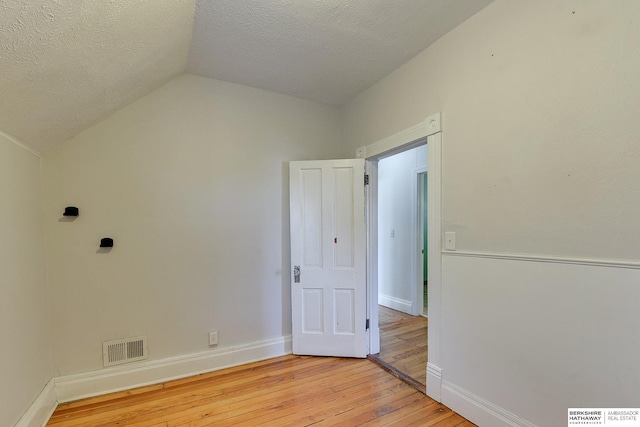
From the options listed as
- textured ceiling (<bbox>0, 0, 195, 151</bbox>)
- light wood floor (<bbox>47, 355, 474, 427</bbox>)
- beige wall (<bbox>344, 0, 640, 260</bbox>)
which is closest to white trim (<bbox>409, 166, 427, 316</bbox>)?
light wood floor (<bbox>47, 355, 474, 427</bbox>)

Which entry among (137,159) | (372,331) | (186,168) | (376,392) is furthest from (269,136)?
(376,392)

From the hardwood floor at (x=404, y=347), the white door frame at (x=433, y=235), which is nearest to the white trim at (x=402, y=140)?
the white door frame at (x=433, y=235)

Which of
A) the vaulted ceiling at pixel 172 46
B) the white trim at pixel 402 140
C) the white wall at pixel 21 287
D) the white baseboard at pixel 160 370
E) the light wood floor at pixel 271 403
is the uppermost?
the vaulted ceiling at pixel 172 46

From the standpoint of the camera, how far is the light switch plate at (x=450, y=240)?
194 centimetres

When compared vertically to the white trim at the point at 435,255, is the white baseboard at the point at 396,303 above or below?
below

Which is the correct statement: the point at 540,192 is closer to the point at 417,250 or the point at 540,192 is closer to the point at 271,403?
the point at 271,403

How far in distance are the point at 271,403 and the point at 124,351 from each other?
4.20ft

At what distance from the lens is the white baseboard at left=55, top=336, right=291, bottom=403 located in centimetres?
208

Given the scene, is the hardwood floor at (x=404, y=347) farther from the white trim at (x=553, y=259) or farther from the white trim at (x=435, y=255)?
the white trim at (x=553, y=259)

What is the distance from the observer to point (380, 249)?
4547 millimetres

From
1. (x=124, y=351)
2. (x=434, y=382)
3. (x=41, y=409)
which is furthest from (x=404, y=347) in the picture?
(x=41, y=409)

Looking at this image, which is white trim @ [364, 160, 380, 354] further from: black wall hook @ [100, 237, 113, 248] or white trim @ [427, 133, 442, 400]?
black wall hook @ [100, 237, 113, 248]

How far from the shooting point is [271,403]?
2.04 m

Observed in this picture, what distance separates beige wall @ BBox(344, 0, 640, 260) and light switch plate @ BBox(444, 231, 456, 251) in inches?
1.8
